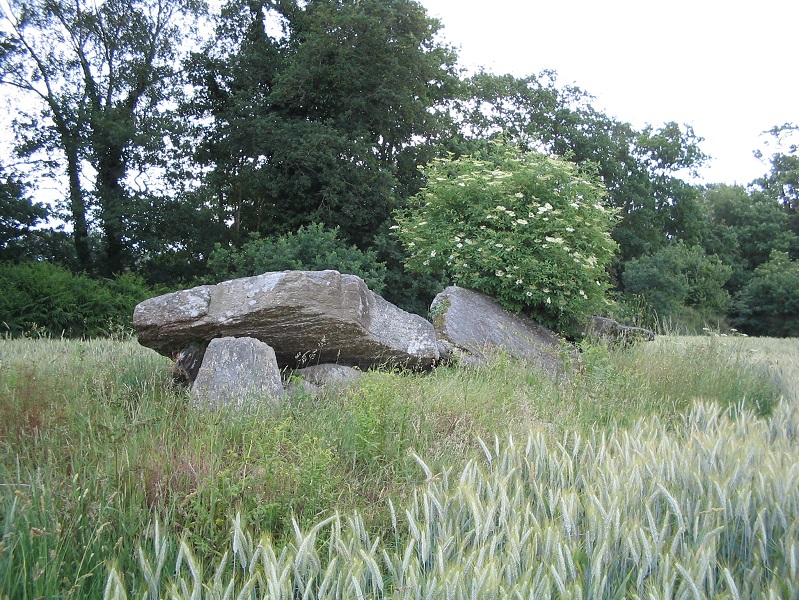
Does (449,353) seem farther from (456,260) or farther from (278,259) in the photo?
(278,259)

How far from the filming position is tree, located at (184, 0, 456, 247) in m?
17.1

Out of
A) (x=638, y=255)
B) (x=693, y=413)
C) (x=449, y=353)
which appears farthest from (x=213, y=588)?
(x=638, y=255)

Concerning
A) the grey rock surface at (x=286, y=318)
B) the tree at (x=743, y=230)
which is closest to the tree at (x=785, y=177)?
the tree at (x=743, y=230)

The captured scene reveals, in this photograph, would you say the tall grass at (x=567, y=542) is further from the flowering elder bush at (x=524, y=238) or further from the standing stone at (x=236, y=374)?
the flowering elder bush at (x=524, y=238)

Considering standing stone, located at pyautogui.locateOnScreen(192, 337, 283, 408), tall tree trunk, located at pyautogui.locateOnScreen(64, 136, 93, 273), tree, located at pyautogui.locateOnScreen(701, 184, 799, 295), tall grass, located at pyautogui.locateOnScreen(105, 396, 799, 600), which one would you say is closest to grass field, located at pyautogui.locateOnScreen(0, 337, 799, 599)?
tall grass, located at pyautogui.locateOnScreen(105, 396, 799, 600)

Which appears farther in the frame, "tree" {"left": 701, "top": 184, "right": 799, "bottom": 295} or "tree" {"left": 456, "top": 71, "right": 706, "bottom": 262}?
"tree" {"left": 701, "top": 184, "right": 799, "bottom": 295}

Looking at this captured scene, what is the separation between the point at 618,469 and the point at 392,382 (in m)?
2.15

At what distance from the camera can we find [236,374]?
5668 millimetres

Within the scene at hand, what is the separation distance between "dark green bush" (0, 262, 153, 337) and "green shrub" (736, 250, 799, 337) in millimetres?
23674

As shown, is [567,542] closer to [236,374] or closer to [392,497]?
[392,497]

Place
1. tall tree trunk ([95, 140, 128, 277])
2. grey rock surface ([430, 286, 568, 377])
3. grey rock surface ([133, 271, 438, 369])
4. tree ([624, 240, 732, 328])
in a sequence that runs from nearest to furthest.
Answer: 1. grey rock surface ([133, 271, 438, 369])
2. grey rock surface ([430, 286, 568, 377])
3. tall tree trunk ([95, 140, 128, 277])
4. tree ([624, 240, 732, 328])

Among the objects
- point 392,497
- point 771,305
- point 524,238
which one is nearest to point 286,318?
point 392,497

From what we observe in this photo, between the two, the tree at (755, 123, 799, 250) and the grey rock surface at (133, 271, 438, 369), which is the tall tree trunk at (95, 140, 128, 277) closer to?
the grey rock surface at (133, 271, 438, 369)

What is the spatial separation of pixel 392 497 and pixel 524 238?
6041 mm
